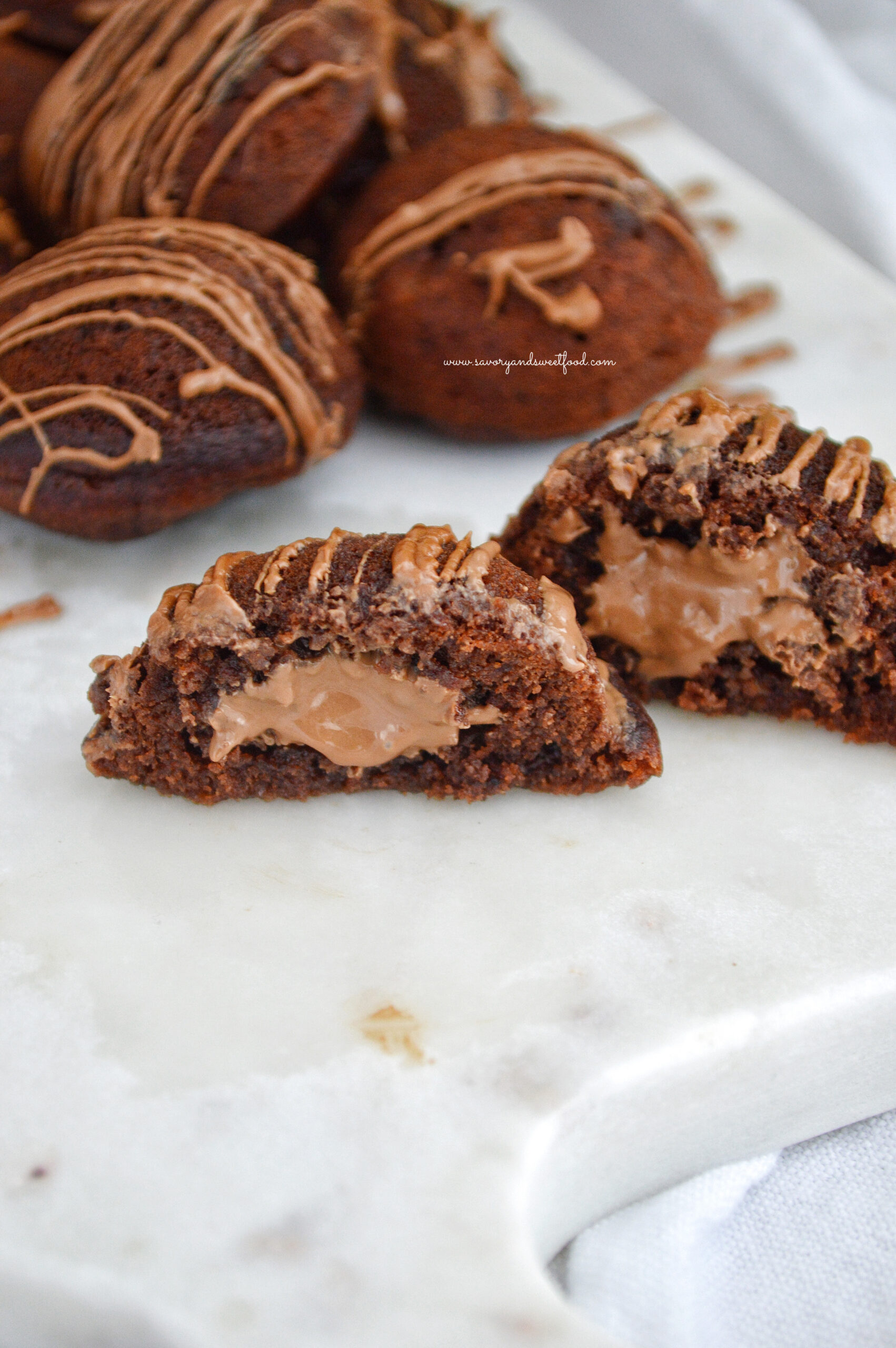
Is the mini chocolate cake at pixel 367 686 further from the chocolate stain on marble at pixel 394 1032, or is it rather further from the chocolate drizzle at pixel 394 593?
the chocolate stain on marble at pixel 394 1032

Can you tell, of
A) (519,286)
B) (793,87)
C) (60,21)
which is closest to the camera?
(519,286)

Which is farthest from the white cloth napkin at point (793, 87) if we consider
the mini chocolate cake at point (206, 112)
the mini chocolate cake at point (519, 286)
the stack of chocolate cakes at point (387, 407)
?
the mini chocolate cake at point (206, 112)

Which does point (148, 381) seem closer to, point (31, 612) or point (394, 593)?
point (31, 612)

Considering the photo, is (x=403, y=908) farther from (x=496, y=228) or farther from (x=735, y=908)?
(x=496, y=228)

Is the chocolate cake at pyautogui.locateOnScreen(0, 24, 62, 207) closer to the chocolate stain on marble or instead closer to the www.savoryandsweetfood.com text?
the www.savoryandsweetfood.com text

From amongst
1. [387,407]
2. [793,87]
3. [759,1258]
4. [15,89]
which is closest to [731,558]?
[759,1258]
